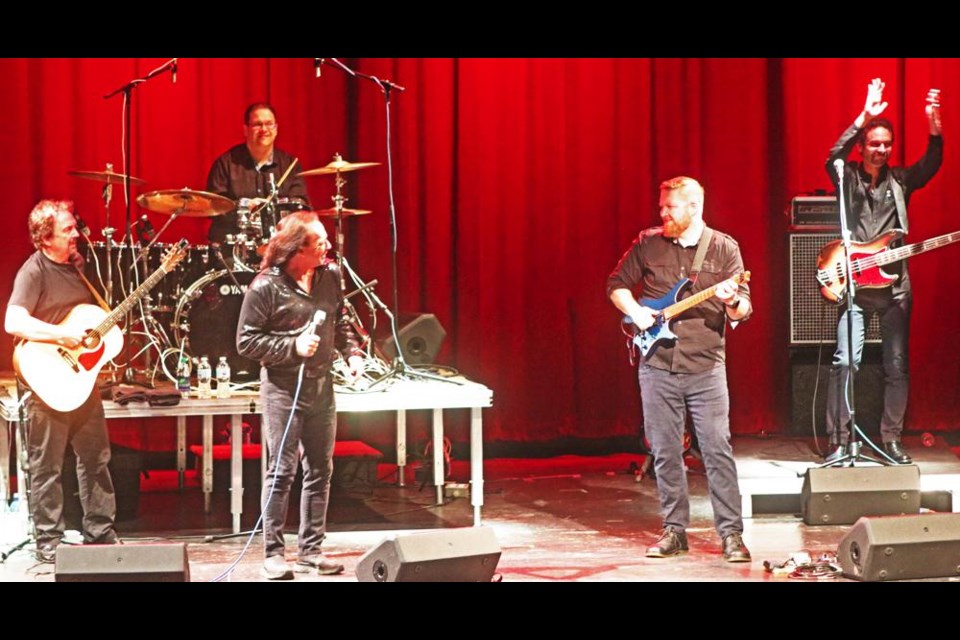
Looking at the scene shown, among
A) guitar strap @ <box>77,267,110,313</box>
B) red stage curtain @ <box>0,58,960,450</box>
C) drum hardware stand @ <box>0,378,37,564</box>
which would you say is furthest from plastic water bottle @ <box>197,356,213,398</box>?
red stage curtain @ <box>0,58,960,450</box>

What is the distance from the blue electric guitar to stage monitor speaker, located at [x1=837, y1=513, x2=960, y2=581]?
1.36 metres

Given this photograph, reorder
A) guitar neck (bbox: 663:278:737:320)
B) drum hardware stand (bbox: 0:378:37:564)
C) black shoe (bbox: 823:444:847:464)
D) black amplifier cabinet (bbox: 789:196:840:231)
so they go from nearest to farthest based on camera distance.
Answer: guitar neck (bbox: 663:278:737:320)
drum hardware stand (bbox: 0:378:37:564)
black shoe (bbox: 823:444:847:464)
black amplifier cabinet (bbox: 789:196:840:231)

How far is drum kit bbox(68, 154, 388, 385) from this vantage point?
24.4ft

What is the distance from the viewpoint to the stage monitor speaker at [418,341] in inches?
315

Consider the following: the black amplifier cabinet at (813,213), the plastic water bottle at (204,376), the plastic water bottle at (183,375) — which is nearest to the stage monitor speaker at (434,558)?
the plastic water bottle at (204,376)

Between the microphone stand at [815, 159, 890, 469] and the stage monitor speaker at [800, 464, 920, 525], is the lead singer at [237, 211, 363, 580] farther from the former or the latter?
the microphone stand at [815, 159, 890, 469]

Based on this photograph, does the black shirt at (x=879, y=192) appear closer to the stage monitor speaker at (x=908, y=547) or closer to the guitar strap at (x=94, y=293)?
the stage monitor speaker at (x=908, y=547)

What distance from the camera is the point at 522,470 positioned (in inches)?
352

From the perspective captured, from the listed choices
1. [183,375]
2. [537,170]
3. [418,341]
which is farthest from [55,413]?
[537,170]

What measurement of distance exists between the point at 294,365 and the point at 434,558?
1.20 m

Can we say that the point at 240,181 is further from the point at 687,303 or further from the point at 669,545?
the point at 669,545

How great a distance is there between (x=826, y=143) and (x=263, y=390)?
5.84 metres

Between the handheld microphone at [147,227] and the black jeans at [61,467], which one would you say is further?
the handheld microphone at [147,227]

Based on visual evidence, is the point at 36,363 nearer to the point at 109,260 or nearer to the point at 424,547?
the point at 109,260
